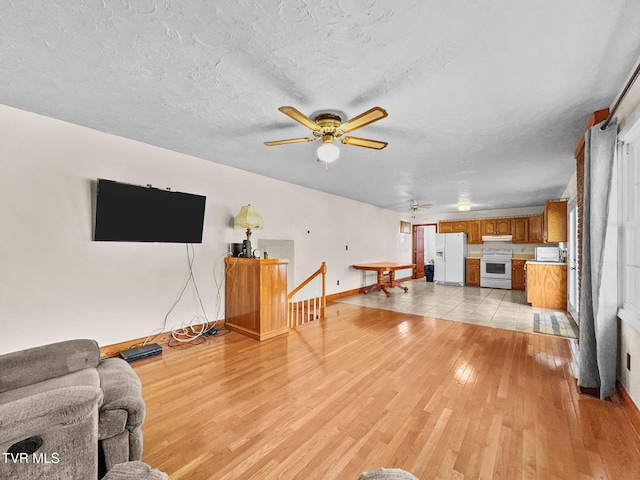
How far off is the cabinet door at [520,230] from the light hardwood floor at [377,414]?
5.53 meters

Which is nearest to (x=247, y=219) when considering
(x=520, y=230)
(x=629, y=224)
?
(x=629, y=224)

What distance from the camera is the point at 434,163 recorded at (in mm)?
3889

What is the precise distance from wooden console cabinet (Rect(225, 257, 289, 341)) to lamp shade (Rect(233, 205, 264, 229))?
0.50m

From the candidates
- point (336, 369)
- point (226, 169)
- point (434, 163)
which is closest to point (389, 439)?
point (336, 369)

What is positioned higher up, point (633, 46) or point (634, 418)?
point (633, 46)

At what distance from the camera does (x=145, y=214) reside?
124 inches

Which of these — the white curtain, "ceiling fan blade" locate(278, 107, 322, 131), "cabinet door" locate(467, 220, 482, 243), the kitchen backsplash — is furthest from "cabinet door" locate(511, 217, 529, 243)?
"ceiling fan blade" locate(278, 107, 322, 131)

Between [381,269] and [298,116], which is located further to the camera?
[381,269]

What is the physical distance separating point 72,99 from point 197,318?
2.74 meters

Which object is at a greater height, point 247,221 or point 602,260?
point 247,221

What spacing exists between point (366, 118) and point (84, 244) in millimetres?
3073

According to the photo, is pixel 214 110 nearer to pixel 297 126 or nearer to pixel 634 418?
pixel 297 126

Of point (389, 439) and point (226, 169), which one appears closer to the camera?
point (389, 439)

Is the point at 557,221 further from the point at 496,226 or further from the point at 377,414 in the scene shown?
the point at 377,414
